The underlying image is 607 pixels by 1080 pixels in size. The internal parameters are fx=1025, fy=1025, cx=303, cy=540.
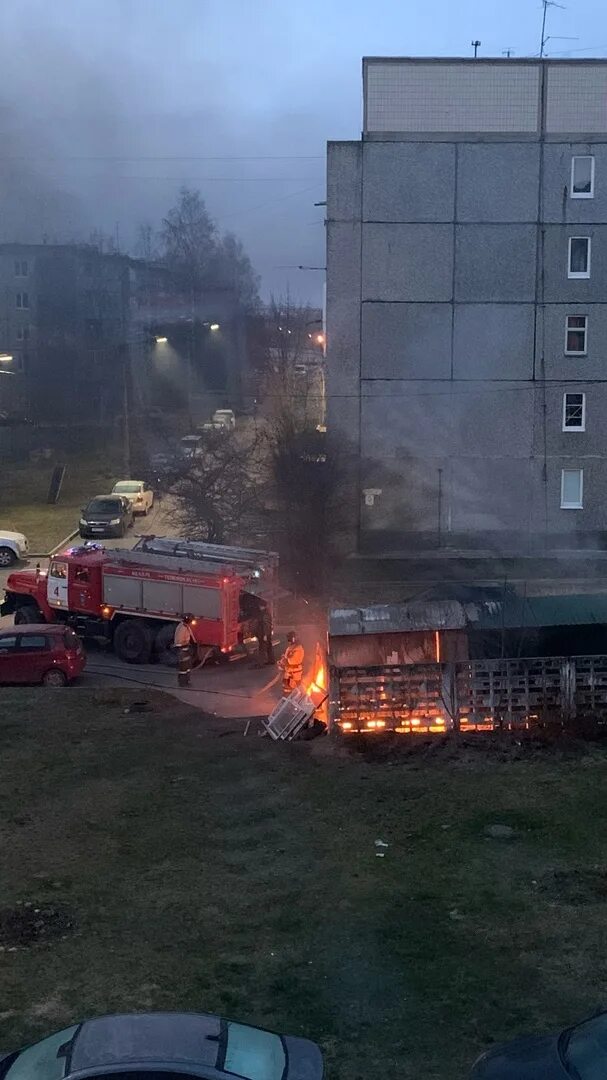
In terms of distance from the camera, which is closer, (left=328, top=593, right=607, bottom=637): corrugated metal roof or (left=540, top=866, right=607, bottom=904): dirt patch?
(left=540, top=866, right=607, bottom=904): dirt patch

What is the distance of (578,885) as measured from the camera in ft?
20.1

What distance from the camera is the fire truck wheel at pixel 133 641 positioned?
1351cm

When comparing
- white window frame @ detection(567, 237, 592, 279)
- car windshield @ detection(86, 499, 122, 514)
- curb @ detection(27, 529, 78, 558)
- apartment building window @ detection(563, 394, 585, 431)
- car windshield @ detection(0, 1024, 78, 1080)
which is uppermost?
white window frame @ detection(567, 237, 592, 279)

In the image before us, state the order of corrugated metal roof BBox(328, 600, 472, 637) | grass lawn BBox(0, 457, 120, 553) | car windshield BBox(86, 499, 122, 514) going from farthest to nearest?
grass lawn BBox(0, 457, 120, 553) < car windshield BBox(86, 499, 122, 514) < corrugated metal roof BBox(328, 600, 472, 637)

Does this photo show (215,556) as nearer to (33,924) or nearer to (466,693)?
(466,693)

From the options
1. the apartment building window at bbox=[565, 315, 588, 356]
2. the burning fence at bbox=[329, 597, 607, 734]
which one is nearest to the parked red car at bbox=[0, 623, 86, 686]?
the burning fence at bbox=[329, 597, 607, 734]

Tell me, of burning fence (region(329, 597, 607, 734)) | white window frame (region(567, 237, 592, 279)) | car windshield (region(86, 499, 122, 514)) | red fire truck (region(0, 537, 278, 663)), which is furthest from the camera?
car windshield (region(86, 499, 122, 514))

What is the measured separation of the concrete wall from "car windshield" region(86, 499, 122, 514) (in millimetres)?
5847

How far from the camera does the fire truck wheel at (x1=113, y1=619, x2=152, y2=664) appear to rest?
13.5m

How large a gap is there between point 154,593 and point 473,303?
8855mm

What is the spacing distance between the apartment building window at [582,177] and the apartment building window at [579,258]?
0.77 meters

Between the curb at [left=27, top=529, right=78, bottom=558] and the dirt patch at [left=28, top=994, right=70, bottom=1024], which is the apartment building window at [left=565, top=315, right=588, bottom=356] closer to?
the curb at [left=27, top=529, right=78, bottom=558]

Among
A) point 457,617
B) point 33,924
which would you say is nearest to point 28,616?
point 457,617

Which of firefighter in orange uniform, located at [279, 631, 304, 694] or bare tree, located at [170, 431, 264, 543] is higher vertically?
bare tree, located at [170, 431, 264, 543]
